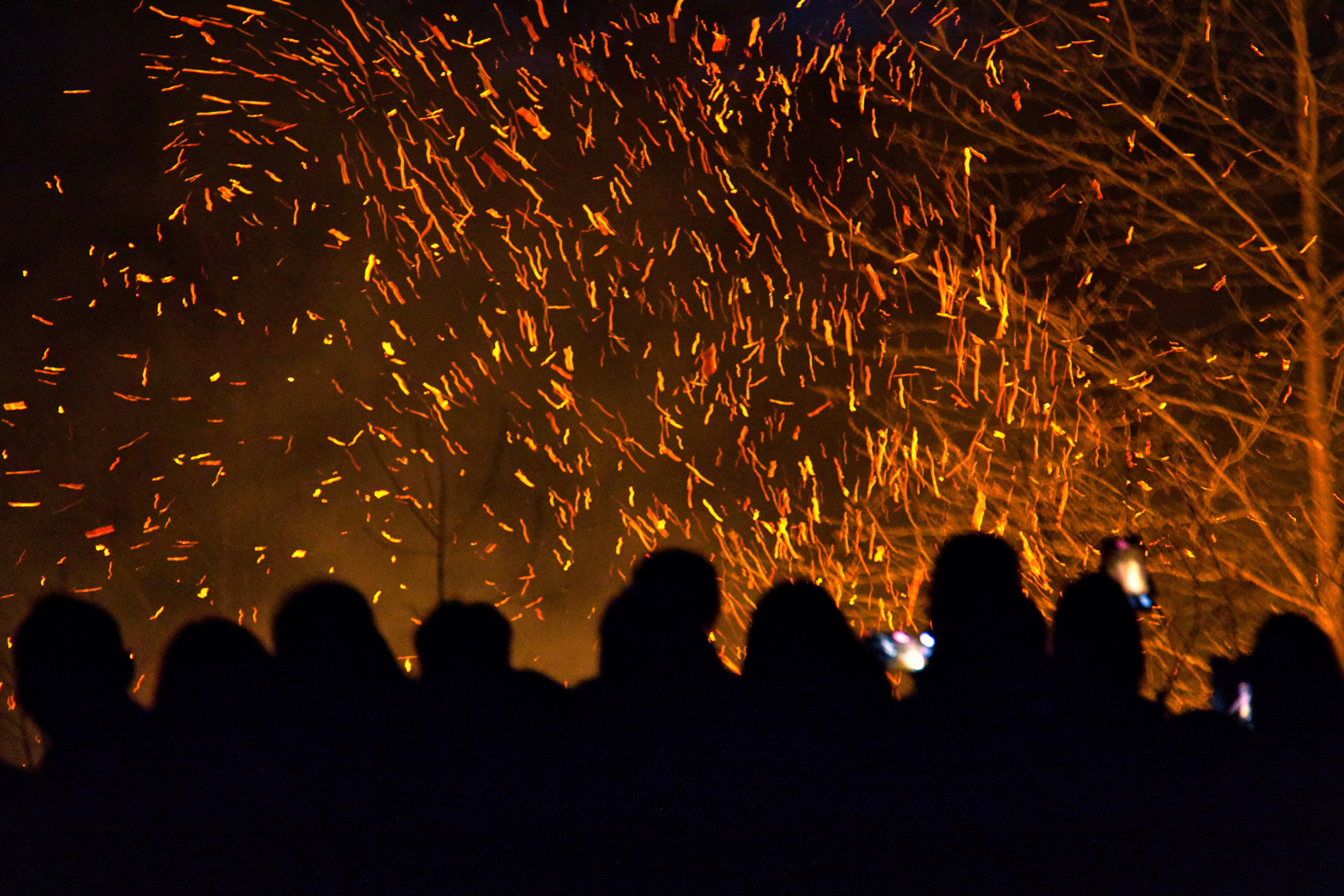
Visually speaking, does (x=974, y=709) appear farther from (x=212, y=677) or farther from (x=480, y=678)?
(x=212, y=677)

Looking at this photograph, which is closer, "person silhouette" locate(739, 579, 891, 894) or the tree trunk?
"person silhouette" locate(739, 579, 891, 894)

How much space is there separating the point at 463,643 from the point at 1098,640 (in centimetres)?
73

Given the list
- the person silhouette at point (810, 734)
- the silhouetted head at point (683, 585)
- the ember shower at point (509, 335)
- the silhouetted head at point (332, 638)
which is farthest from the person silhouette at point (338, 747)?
the ember shower at point (509, 335)

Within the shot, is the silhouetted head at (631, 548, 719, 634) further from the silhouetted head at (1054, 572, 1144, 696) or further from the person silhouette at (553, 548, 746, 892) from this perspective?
the silhouetted head at (1054, 572, 1144, 696)

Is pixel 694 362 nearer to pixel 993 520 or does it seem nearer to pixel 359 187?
pixel 359 187

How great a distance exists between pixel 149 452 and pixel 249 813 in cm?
895

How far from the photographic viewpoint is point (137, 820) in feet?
3.72

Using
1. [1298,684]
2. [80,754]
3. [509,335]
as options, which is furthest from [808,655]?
[509,335]

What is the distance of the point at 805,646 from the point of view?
1.07 meters

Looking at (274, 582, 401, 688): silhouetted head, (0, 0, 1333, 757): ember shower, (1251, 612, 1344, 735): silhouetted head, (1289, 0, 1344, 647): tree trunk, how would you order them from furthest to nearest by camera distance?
1. (0, 0, 1333, 757): ember shower
2. (1289, 0, 1344, 647): tree trunk
3. (1251, 612, 1344, 735): silhouetted head
4. (274, 582, 401, 688): silhouetted head

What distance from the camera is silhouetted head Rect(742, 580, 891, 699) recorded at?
1060 millimetres

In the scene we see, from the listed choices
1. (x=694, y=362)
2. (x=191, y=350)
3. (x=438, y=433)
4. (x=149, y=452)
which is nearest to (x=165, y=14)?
(x=191, y=350)

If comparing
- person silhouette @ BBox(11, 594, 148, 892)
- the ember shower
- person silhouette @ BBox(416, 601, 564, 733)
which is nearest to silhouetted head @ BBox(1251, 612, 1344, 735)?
person silhouette @ BBox(416, 601, 564, 733)

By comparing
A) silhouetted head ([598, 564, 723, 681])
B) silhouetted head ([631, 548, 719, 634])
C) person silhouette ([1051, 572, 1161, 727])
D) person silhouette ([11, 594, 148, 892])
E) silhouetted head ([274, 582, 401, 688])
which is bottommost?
person silhouette ([11, 594, 148, 892])
